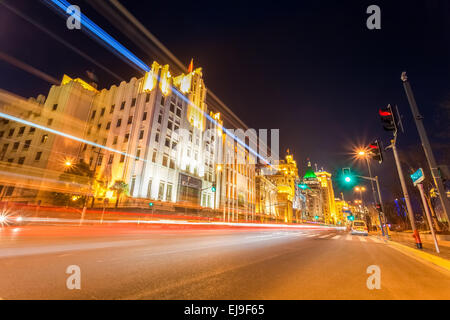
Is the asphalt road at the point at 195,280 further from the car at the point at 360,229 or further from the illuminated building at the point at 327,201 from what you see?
the illuminated building at the point at 327,201

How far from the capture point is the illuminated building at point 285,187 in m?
97.5

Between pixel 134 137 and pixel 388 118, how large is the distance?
35.5m

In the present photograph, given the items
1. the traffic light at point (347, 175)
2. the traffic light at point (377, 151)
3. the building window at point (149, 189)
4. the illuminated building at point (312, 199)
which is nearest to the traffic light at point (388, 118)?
the traffic light at point (377, 151)

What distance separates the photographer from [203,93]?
51438 millimetres

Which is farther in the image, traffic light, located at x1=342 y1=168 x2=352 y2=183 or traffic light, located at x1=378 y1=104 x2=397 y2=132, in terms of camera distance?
traffic light, located at x1=342 y1=168 x2=352 y2=183

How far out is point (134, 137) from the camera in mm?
34875

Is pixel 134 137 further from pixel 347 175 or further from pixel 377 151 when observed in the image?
pixel 377 151

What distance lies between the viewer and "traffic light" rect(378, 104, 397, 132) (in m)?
7.15

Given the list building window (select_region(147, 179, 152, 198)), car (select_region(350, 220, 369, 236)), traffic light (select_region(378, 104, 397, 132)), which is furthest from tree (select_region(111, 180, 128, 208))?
car (select_region(350, 220, 369, 236))

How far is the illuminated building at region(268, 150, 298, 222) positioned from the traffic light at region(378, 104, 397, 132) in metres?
84.9

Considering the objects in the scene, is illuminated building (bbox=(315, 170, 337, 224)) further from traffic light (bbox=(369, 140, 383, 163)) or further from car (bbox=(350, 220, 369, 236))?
traffic light (bbox=(369, 140, 383, 163))

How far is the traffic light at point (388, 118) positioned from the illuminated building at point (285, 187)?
279 feet

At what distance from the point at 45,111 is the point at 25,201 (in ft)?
66.1
